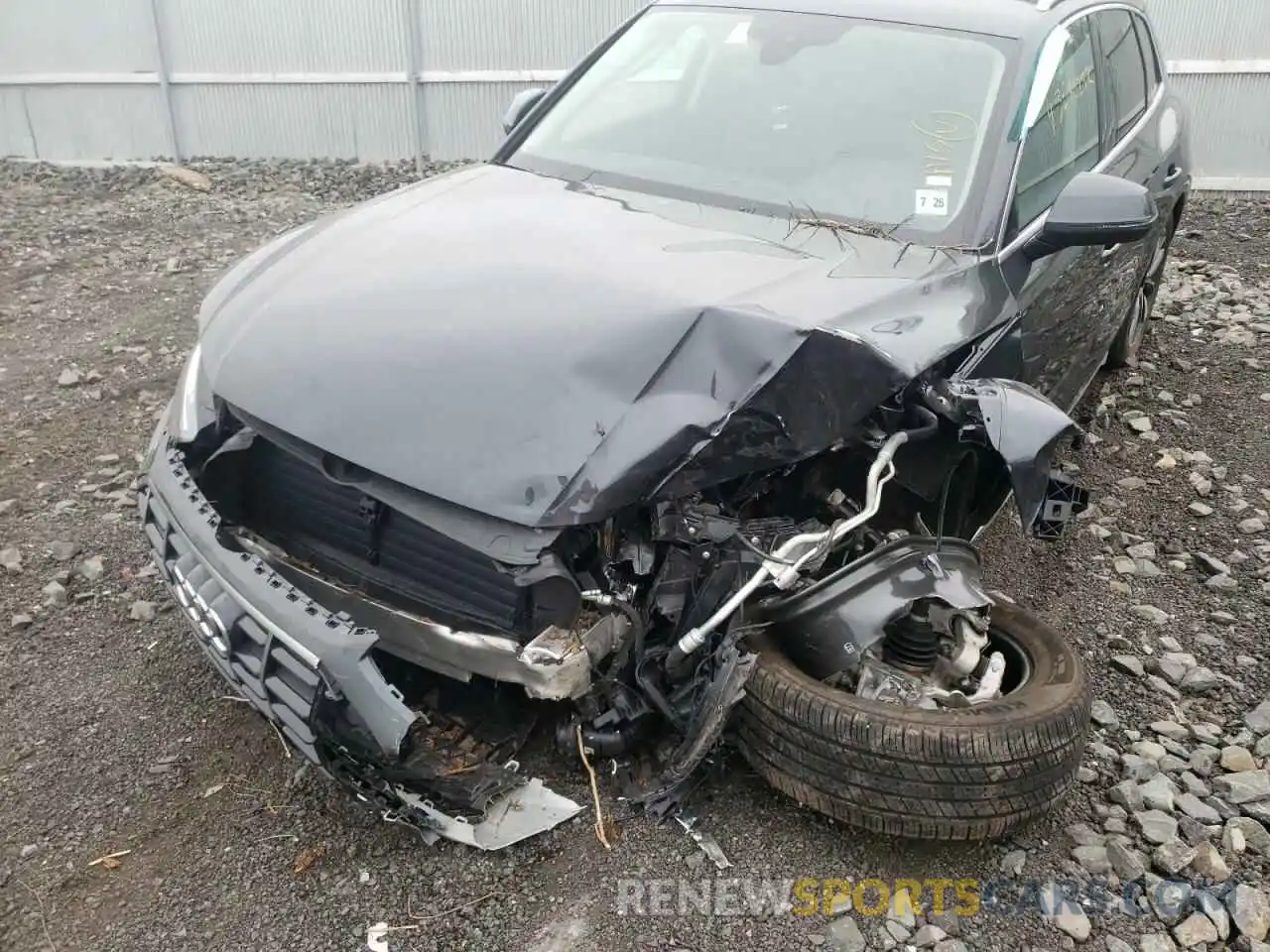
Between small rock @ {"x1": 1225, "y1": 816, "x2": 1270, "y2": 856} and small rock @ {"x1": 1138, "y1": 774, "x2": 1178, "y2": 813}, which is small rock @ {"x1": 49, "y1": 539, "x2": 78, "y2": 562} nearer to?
small rock @ {"x1": 1138, "y1": 774, "x2": 1178, "y2": 813}

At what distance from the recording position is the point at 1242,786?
2.81 meters

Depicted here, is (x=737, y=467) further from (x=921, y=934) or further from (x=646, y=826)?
(x=921, y=934)

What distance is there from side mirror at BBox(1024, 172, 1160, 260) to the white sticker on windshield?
0.28 m

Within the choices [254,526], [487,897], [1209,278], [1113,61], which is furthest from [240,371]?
[1209,278]

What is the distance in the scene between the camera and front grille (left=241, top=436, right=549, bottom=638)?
230cm

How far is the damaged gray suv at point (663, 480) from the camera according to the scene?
2.27 meters

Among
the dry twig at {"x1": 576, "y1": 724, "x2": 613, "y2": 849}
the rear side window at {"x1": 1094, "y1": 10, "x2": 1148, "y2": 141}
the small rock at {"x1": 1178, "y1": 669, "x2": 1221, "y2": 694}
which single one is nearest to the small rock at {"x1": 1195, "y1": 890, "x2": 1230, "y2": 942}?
the small rock at {"x1": 1178, "y1": 669, "x2": 1221, "y2": 694}

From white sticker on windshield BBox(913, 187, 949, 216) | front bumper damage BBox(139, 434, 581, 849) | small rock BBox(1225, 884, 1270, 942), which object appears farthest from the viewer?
white sticker on windshield BBox(913, 187, 949, 216)

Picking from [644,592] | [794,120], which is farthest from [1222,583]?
[644,592]

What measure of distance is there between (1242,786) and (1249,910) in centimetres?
48

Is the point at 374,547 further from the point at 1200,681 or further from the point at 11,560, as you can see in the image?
the point at 1200,681

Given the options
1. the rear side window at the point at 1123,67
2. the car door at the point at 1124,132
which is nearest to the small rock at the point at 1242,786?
the car door at the point at 1124,132

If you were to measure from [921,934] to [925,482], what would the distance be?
1.06 meters

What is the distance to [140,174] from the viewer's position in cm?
951
